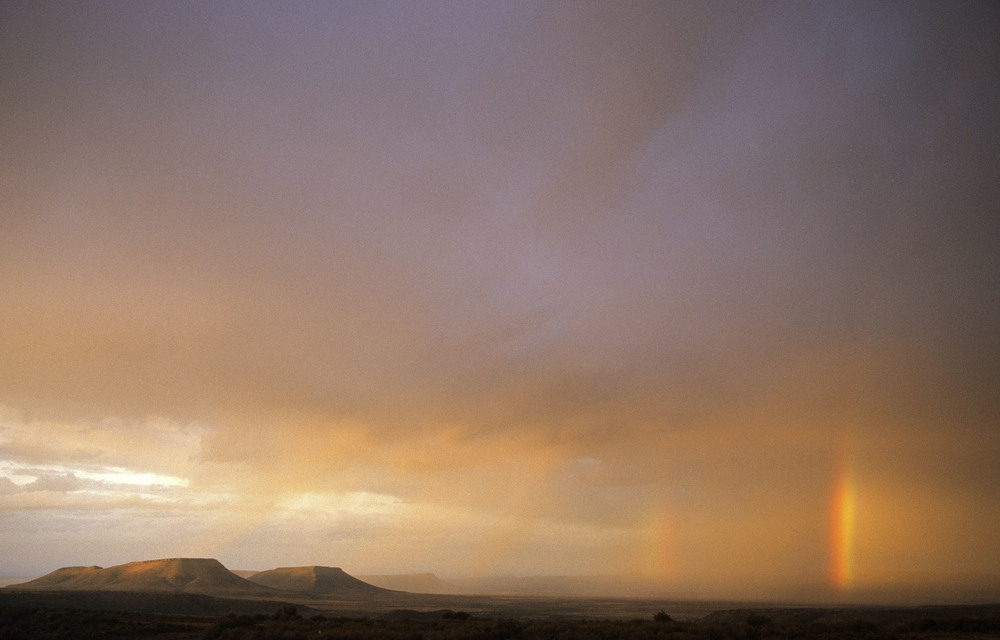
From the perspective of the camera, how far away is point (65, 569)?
476 ft

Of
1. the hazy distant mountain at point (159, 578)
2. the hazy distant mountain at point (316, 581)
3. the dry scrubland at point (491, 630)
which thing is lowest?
the hazy distant mountain at point (316, 581)

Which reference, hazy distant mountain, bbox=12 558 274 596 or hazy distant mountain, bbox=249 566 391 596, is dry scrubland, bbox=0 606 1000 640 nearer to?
hazy distant mountain, bbox=12 558 274 596

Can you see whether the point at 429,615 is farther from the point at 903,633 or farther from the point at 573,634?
the point at 903,633

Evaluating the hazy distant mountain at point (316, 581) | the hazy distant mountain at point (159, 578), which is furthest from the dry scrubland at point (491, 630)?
the hazy distant mountain at point (316, 581)

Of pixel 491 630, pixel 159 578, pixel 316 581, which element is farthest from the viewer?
pixel 316 581

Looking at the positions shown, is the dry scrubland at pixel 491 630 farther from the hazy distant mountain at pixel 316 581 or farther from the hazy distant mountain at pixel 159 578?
the hazy distant mountain at pixel 316 581

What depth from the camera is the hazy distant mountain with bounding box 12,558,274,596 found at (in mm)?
126438

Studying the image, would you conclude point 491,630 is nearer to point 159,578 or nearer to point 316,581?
point 159,578

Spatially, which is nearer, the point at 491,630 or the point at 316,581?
the point at 491,630

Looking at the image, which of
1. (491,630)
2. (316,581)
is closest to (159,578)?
(316,581)

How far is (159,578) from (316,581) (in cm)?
4790

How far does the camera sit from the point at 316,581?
170 metres

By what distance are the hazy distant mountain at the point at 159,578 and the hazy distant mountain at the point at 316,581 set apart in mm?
21546

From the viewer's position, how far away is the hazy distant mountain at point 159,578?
126m
